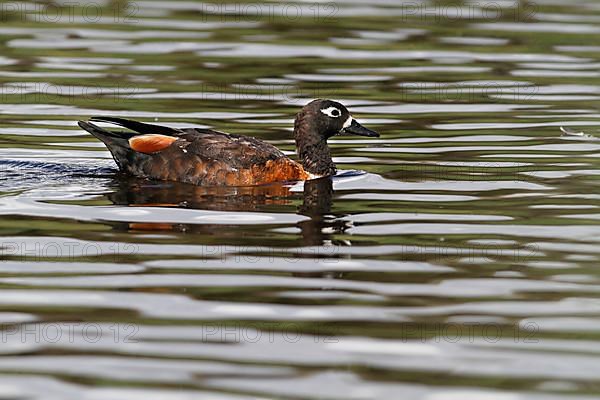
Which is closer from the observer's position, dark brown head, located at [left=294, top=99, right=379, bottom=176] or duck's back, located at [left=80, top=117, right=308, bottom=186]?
duck's back, located at [left=80, top=117, right=308, bottom=186]

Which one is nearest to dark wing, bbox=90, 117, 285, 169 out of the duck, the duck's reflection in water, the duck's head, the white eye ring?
the duck

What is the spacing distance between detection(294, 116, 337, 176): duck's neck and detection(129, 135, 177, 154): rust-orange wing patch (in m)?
1.58

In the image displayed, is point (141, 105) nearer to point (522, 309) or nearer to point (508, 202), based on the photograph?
point (508, 202)

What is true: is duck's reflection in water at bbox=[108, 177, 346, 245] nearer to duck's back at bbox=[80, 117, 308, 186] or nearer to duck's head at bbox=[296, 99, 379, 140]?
duck's back at bbox=[80, 117, 308, 186]

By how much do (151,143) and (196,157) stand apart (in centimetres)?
57

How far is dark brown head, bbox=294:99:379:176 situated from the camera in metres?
15.4

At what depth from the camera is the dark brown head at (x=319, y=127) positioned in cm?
1538

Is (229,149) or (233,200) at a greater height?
(229,149)

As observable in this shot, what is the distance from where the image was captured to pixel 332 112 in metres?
15.5

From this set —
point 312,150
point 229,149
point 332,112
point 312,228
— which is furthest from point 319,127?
point 312,228

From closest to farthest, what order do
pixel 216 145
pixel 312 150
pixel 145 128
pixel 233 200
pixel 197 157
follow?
pixel 233 200 < pixel 197 157 < pixel 216 145 < pixel 145 128 < pixel 312 150

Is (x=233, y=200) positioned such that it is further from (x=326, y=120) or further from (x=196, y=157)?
(x=326, y=120)

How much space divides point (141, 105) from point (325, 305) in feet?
33.1

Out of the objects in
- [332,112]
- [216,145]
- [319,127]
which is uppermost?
[332,112]
